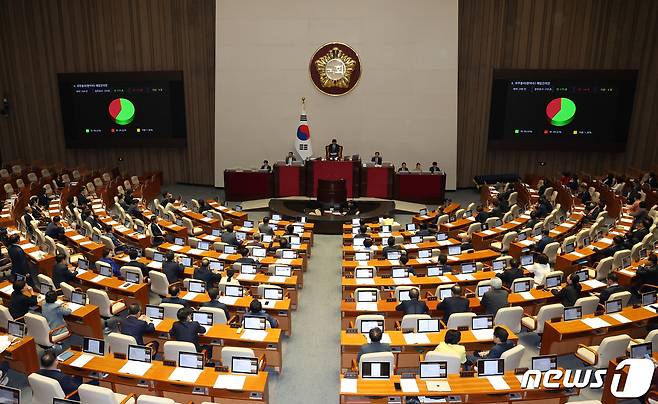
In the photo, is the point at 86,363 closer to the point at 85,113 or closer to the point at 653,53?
the point at 85,113

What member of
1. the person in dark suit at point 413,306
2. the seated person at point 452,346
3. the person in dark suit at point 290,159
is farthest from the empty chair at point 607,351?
the person in dark suit at point 290,159

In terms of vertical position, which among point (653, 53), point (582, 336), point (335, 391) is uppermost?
point (653, 53)

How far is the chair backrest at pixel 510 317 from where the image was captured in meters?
9.59

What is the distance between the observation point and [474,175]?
82.1 feet

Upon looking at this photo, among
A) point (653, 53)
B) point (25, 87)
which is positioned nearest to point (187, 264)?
point (25, 87)

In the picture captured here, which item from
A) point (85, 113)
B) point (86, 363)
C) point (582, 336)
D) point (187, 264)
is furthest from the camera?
point (85, 113)

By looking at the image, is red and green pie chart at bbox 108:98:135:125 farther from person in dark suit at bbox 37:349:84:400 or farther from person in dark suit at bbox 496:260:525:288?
person in dark suit at bbox 496:260:525:288

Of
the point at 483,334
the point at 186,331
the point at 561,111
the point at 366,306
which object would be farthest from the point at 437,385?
the point at 561,111

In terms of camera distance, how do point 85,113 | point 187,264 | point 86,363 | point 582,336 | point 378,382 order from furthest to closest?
point 85,113 < point 187,264 < point 582,336 < point 86,363 < point 378,382

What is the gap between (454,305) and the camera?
9.81m

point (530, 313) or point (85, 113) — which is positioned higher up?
point (85, 113)

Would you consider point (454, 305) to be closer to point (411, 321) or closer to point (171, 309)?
point (411, 321)

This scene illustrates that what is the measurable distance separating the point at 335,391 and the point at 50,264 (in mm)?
8246

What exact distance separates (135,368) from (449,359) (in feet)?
15.6
